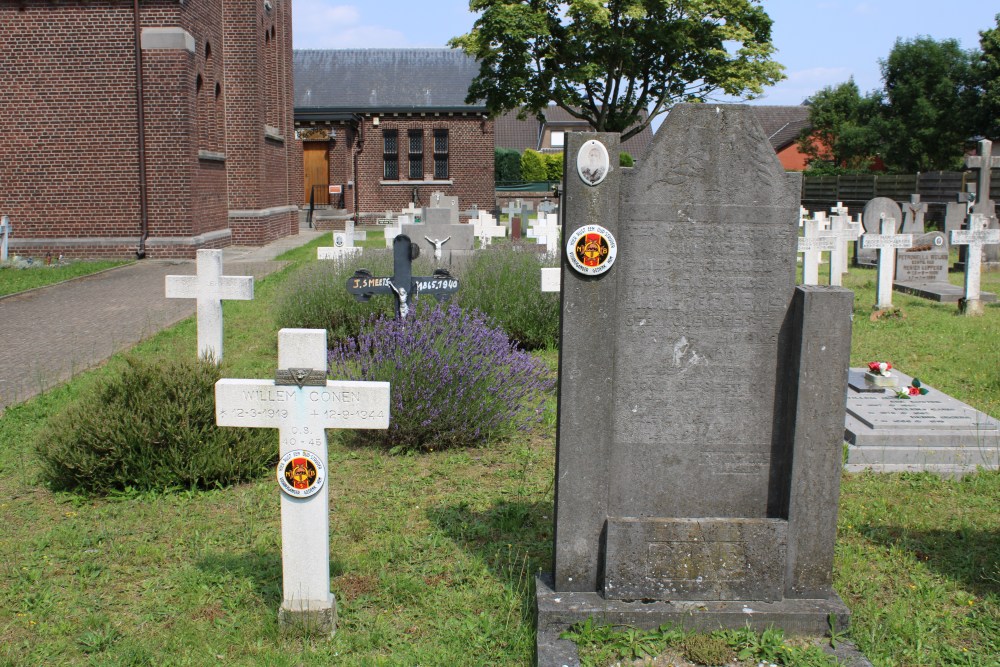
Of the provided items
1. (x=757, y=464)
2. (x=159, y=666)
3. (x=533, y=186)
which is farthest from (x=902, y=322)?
(x=533, y=186)

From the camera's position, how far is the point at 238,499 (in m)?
5.33

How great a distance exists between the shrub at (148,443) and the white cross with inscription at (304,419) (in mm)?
1890

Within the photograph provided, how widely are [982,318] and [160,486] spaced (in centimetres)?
1048

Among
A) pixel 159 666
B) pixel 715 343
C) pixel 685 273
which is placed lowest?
pixel 159 666

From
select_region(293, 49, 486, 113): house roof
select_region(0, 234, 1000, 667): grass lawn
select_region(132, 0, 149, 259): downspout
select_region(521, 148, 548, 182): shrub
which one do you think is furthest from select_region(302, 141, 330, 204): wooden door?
select_region(0, 234, 1000, 667): grass lawn

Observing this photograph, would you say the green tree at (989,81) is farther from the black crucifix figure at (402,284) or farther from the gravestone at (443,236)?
the black crucifix figure at (402,284)

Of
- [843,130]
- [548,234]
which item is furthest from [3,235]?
[843,130]

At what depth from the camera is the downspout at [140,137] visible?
59.4 ft

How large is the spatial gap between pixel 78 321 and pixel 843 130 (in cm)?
4112

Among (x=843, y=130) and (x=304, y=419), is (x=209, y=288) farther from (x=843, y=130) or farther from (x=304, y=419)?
(x=843, y=130)

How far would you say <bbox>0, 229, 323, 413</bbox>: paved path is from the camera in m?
8.61

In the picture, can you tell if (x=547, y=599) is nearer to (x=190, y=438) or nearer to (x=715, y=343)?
(x=715, y=343)

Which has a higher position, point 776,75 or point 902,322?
point 776,75

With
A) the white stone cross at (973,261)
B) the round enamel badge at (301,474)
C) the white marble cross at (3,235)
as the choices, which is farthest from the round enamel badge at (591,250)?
the white marble cross at (3,235)
